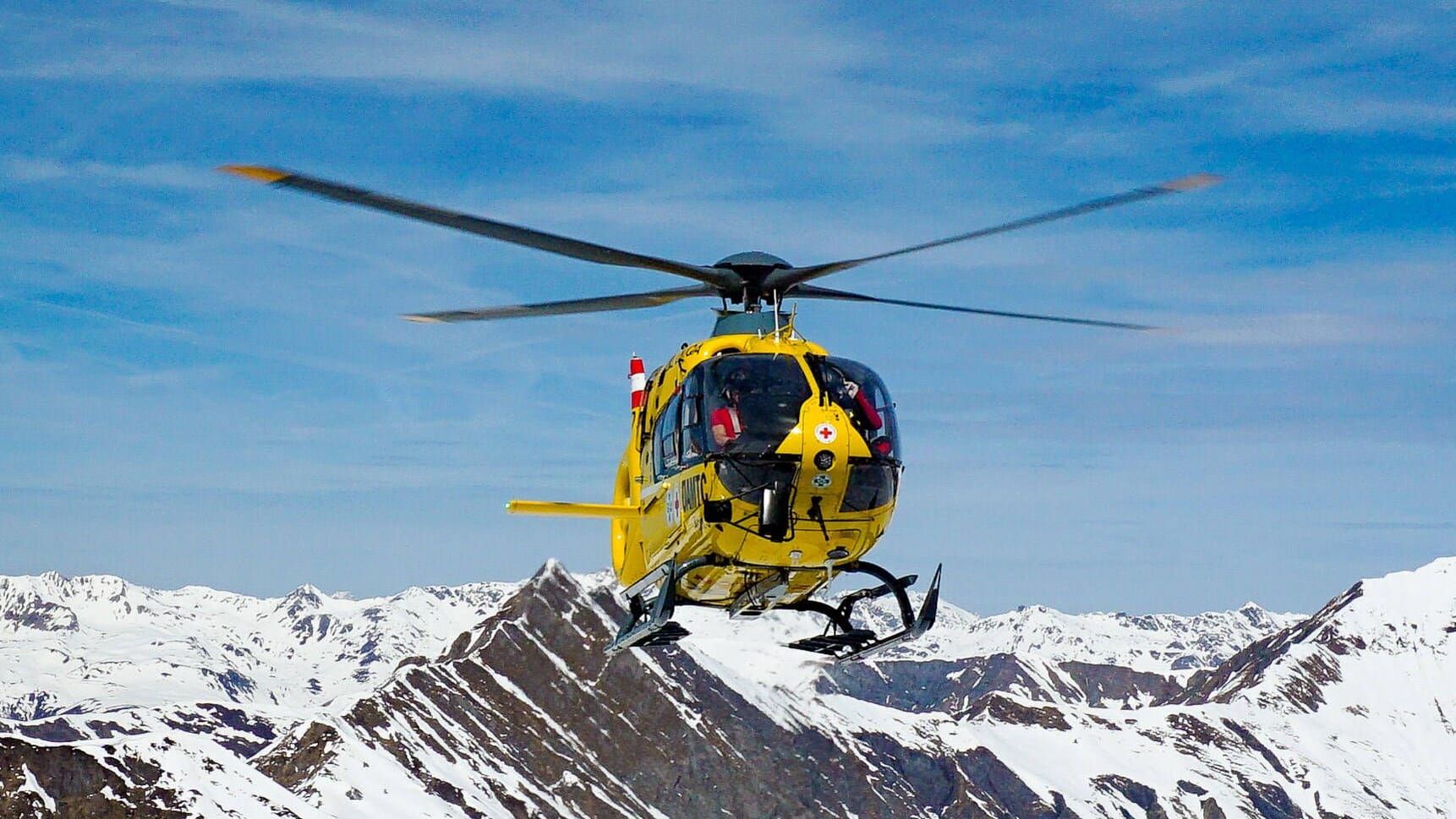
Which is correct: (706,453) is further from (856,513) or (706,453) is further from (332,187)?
(332,187)

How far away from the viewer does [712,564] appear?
1431 inches

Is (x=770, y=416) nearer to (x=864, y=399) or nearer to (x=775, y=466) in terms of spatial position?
(x=775, y=466)

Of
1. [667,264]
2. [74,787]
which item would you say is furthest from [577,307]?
[74,787]

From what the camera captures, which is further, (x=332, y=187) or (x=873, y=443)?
(x=873, y=443)

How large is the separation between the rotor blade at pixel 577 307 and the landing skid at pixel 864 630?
7602 mm

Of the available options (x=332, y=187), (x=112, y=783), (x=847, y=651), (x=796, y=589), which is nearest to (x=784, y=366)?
(x=796, y=589)

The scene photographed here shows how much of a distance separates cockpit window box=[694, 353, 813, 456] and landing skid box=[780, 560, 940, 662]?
158 inches

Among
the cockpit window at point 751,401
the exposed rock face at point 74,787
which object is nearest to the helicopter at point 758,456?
the cockpit window at point 751,401

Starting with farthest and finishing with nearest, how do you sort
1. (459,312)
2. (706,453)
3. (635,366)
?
1. (635,366)
2. (459,312)
3. (706,453)

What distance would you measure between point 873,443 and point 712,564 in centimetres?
433

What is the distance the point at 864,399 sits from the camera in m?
35.6

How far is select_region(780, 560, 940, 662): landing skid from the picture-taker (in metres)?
36.9

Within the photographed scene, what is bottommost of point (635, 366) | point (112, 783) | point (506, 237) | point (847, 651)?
point (112, 783)

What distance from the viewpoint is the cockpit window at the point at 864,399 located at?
115 ft
